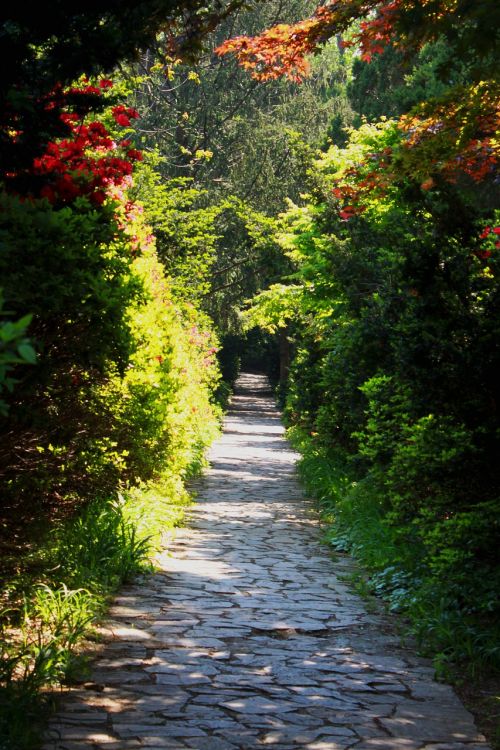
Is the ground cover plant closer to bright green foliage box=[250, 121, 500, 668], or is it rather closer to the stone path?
bright green foliage box=[250, 121, 500, 668]

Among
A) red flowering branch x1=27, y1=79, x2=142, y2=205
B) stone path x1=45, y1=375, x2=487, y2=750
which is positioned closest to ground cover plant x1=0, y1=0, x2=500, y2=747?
red flowering branch x1=27, y1=79, x2=142, y2=205

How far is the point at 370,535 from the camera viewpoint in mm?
9031

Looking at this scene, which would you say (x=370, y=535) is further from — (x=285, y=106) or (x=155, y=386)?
(x=285, y=106)

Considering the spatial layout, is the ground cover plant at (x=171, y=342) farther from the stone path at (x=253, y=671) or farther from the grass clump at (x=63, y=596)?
the stone path at (x=253, y=671)

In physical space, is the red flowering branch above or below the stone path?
above

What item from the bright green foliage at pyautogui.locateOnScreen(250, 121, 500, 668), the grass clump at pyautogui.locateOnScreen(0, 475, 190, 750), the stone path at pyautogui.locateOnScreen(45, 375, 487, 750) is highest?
the bright green foliage at pyautogui.locateOnScreen(250, 121, 500, 668)

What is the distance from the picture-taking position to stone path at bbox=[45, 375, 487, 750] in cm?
433

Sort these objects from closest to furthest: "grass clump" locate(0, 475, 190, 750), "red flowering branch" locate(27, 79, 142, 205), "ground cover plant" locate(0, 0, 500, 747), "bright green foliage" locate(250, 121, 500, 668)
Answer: "grass clump" locate(0, 475, 190, 750)
"ground cover plant" locate(0, 0, 500, 747)
"red flowering branch" locate(27, 79, 142, 205)
"bright green foliage" locate(250, 121, 500, 668)

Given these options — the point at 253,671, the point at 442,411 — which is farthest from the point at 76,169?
the point at 253,671

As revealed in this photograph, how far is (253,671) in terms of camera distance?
17.4ft

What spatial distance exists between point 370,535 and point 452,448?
131 inches

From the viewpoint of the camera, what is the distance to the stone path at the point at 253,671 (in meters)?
4.33

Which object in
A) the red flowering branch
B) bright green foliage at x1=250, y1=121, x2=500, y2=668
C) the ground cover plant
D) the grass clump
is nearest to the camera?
the grass clump

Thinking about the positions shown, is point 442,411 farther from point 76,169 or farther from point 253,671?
point 76,169
